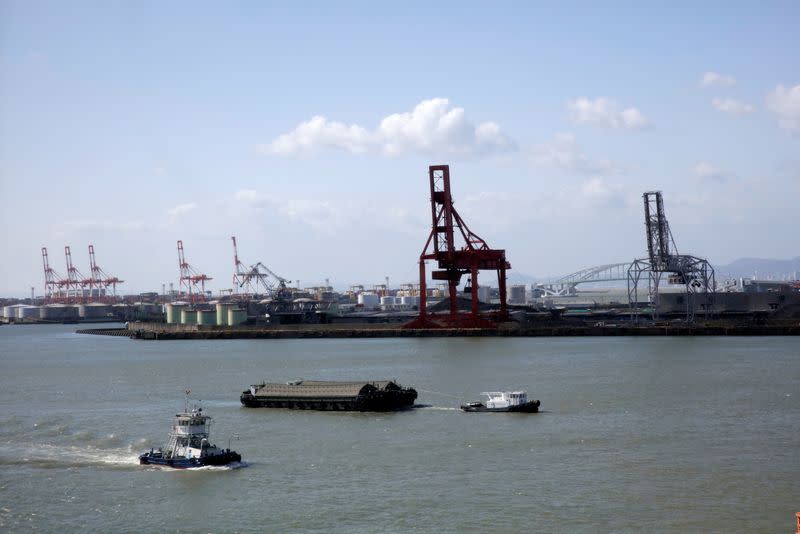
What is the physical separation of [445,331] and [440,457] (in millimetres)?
56099

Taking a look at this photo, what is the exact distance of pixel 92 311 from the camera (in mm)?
179000

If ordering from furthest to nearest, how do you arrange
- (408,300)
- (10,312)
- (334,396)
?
(10,312) → (408,300) → (334,396)

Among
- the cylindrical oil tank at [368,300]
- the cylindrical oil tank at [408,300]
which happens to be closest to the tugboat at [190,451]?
the cylindrical oil tank at [368,300]

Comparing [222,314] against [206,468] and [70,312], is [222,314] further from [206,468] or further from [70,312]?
[206,468]

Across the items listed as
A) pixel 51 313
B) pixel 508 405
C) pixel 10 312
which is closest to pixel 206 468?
pixel 508 405

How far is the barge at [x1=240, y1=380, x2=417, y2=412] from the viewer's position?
35.8m

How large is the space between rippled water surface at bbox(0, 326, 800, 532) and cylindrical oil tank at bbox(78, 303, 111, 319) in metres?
134

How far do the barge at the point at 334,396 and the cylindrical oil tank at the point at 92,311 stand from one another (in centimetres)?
14743

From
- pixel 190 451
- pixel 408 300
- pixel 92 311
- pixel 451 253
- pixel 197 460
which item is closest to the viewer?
pixel 197 460

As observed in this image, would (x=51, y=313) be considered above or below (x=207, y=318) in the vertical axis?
above

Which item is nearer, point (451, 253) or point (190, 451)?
point (190, 451)

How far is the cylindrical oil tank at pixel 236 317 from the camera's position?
104 metres

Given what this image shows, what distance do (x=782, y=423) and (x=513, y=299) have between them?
135 meters

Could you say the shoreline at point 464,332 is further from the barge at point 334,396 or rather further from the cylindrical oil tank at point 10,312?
the cylindrical oil tank at point 10,312
